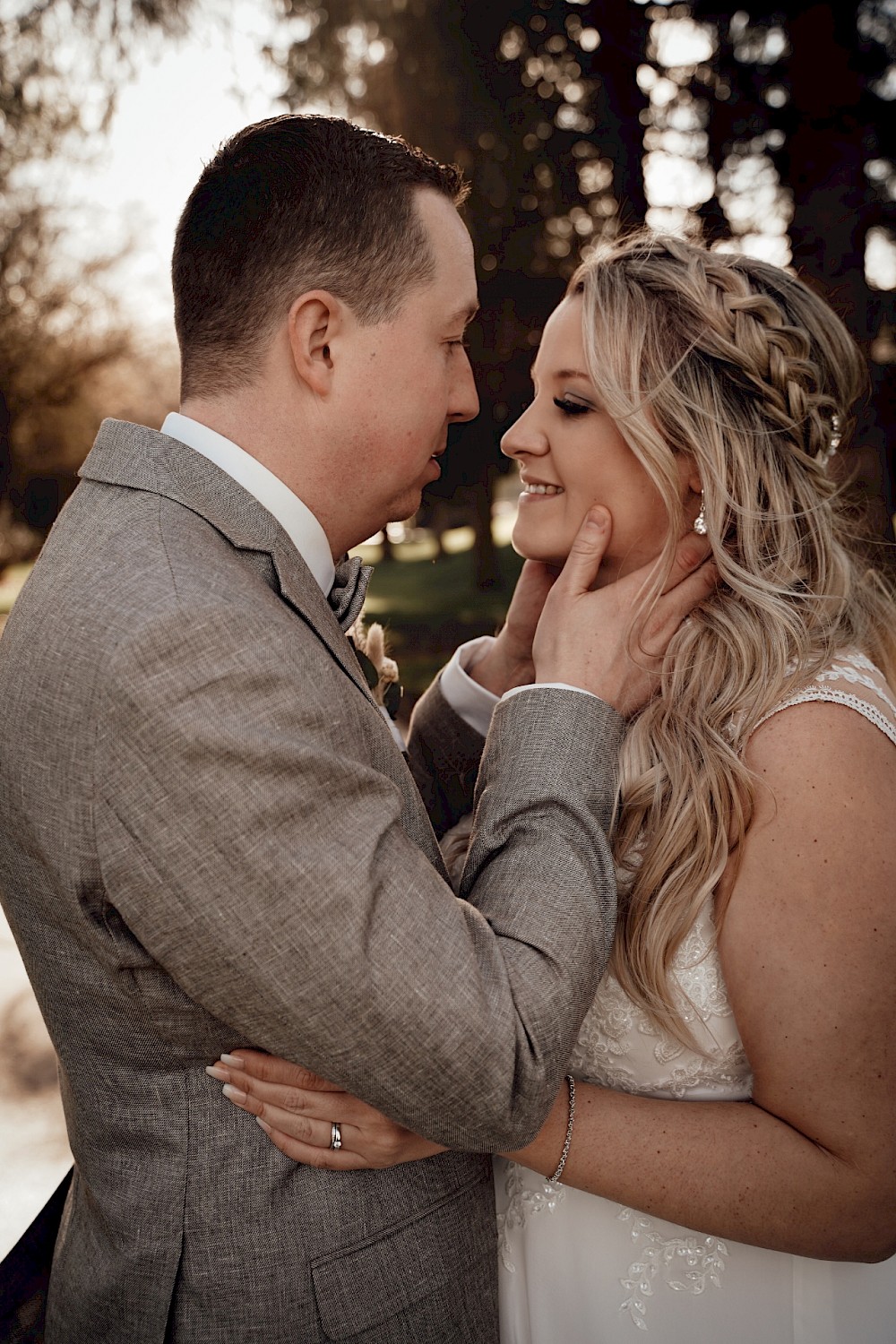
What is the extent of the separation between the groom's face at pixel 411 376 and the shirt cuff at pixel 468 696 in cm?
86

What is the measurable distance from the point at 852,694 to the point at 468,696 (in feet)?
3.64

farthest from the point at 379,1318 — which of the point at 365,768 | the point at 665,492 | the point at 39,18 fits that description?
the point at 39,18

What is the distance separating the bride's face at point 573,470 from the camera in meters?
2.25

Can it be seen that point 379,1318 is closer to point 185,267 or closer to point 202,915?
point 202,915

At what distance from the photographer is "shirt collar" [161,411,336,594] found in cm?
165

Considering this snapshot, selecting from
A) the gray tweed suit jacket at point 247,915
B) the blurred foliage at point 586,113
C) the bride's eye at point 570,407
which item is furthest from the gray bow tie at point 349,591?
the blurred foliage at point 586,113

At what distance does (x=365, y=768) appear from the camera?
1.35m

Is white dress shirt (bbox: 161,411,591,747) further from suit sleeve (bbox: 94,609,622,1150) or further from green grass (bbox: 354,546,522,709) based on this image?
green grass (bbox: 354,546,522,709)

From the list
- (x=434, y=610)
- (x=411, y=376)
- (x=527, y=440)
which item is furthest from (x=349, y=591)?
(x=434, y=610)

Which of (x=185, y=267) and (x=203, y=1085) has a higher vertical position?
(x=185, y=267)

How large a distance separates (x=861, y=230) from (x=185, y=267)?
3146 millimetres

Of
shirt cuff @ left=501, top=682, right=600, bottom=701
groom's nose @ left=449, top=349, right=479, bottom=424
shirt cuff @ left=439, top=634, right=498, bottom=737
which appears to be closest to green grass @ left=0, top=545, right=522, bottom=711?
shirt cuff @ left=439, top=634, right=498, bottom=737

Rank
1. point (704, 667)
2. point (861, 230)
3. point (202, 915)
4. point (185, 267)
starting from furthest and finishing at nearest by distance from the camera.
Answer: point (861, 230)
point (704, 667)
point (185, 267)
point (202, 915)

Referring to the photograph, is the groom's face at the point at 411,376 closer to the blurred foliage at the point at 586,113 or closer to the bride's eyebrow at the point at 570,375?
the bride's eyebrow at the point at 570,375
